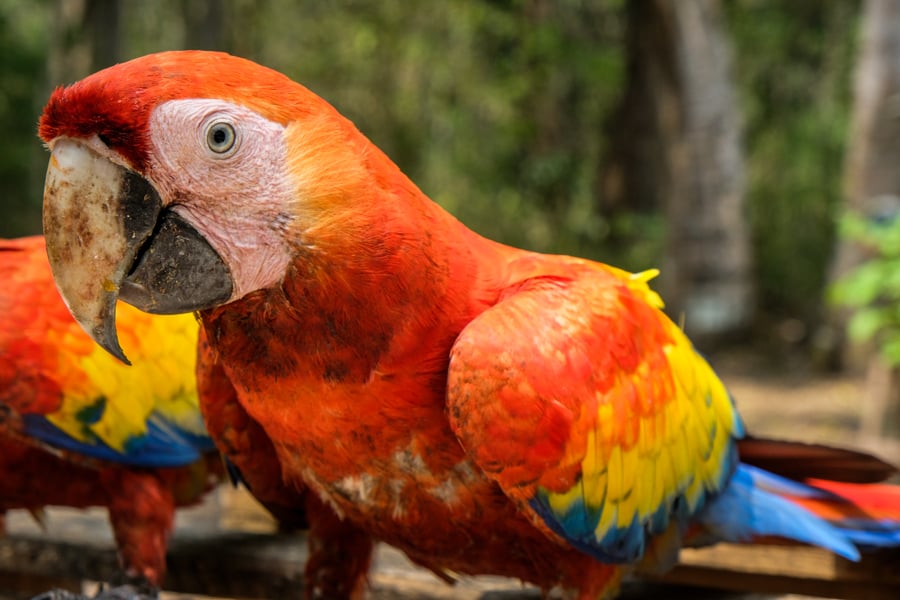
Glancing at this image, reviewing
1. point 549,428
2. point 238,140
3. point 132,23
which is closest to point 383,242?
point 238,140

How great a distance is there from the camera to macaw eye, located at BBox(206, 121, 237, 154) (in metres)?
1.06

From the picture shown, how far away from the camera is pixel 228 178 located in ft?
3.55

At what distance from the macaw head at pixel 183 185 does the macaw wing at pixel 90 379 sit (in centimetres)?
52

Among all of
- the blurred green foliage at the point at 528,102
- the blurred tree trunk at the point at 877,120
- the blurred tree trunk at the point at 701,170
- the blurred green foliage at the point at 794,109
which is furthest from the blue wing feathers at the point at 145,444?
the blurred green foliage at the point at 794,109

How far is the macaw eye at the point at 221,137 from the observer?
106 centimetres

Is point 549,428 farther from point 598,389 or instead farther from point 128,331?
point 128,331

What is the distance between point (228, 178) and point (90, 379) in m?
0.70

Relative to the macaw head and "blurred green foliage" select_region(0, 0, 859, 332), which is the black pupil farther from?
"blurred green foliage" select_region(0, 0, 859, 332)

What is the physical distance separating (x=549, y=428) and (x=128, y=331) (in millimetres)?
847

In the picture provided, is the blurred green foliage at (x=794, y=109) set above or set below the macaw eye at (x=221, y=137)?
above

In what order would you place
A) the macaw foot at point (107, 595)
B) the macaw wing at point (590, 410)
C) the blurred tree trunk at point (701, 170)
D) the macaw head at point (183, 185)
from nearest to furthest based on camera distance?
the macaw head at point (183, 185) < the macaw wing at point (590, 410) < the macaw foot at point (107, 595) < the blurred tree trunk at point (701, 170)

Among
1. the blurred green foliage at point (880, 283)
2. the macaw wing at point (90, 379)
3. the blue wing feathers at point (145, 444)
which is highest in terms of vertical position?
the blurred green foliage at point (880, 283)

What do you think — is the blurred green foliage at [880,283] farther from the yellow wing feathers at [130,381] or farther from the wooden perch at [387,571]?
the yellow wing feathers at [130,381]

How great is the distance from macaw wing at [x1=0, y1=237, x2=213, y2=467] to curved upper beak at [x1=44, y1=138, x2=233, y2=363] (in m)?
0.53
